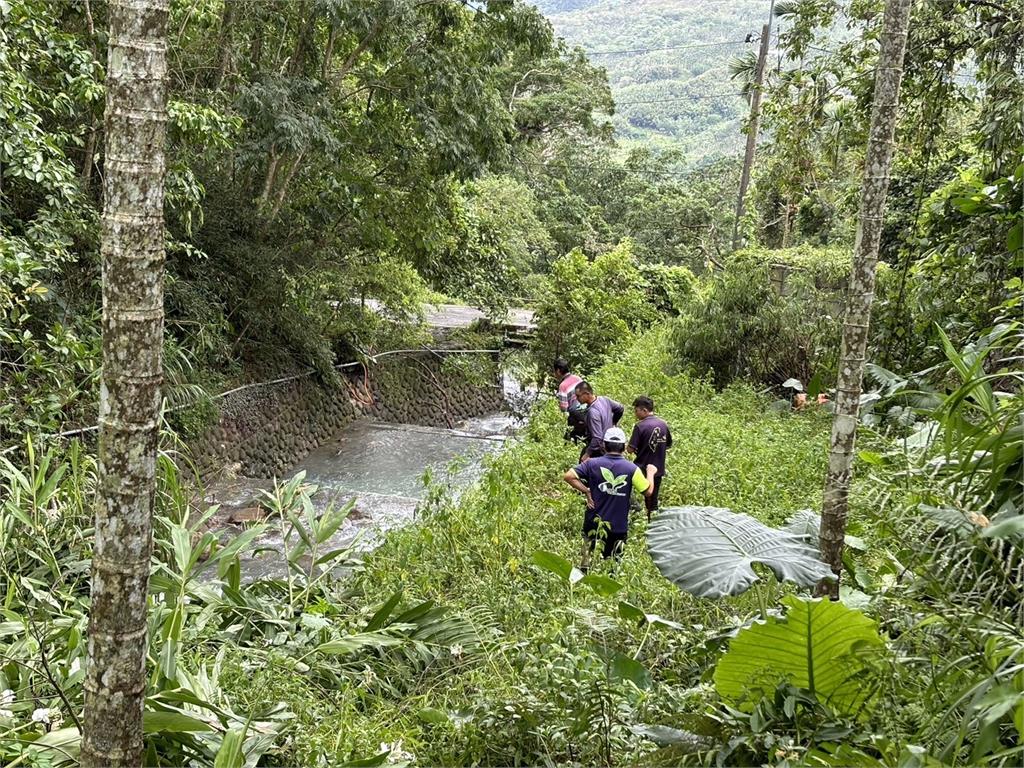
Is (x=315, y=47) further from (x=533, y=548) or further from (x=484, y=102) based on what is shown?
(x=533, y=548)

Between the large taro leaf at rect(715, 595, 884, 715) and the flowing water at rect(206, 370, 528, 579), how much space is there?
13.0ft

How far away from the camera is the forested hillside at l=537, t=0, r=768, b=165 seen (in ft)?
234

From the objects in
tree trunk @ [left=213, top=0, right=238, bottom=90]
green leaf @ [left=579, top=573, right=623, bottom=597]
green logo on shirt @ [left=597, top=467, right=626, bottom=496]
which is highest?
tree trunk @ [left=213, top=0, right=238, bottom=90]

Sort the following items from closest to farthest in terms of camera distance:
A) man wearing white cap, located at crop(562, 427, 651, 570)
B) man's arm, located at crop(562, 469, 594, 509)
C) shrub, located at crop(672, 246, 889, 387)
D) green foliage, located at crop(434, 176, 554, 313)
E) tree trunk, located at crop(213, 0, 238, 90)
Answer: man wearing white cap, located at crop(562, 427, 651, 570), man's arm, located at crop(562, 469, 594, 509), tree trunk, located at crop(213, 0, 238, 90), shrub, located at crop(672, 246, 889, 387), green foliage, located at crop(434, 176, 554, 313)

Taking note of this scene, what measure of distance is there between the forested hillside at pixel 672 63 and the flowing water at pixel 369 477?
1411 inches

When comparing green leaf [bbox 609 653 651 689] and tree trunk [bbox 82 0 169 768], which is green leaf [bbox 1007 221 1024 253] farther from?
tree trunk [bbox 82 0 169 768]

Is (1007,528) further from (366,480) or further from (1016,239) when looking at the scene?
(366,480)

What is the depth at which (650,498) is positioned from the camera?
257 inches

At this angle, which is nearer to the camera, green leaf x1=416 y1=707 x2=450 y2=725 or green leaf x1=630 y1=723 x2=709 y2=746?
green leaf x1=630 y1=723 x2=709 y2=746

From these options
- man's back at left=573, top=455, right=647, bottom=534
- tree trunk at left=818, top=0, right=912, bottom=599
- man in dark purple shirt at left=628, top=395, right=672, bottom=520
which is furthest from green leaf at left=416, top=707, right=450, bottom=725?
man in dark purple shirt at left=628, top=395, right=672, bottom=520

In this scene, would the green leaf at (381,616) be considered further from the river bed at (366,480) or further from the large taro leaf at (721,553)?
the river bed at (366,480)

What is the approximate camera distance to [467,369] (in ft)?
53.1

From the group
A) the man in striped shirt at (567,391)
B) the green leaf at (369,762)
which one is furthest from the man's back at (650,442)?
the green leaf at (369,762)

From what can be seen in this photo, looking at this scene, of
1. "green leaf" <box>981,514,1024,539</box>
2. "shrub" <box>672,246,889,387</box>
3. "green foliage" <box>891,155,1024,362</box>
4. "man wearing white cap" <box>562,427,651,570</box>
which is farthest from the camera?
"shrub" <box>672,246,889,387</box>
